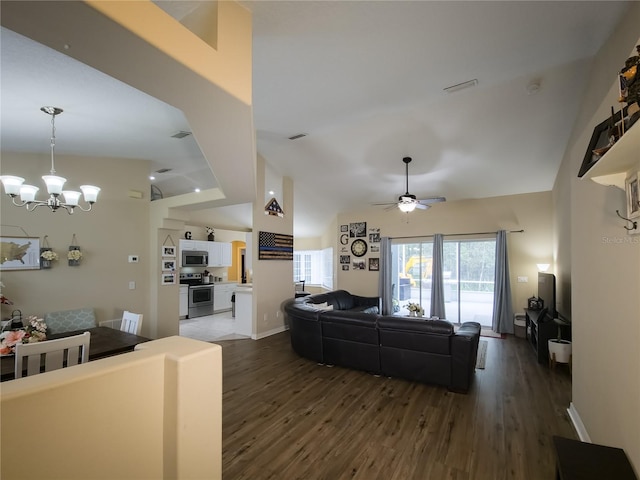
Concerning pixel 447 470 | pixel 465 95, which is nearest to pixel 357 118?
pixel 465 95

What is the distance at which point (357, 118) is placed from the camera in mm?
4160

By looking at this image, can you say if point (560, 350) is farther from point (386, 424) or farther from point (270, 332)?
point (270, 332)

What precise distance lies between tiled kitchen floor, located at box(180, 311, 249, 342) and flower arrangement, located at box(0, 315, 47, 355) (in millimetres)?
2844

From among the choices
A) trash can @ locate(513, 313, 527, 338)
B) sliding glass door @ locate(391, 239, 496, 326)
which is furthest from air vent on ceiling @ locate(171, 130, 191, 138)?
trash can @ locate(513, 313, 527, 338)

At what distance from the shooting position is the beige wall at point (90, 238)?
3.61 meters

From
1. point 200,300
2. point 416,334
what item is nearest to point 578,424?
point 416,334

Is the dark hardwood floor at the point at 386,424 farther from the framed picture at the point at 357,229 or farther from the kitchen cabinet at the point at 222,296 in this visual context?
the framed picture at the point at 357,229

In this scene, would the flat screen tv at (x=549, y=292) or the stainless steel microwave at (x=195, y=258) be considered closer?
the flat screen tv at (x=549, y=292)

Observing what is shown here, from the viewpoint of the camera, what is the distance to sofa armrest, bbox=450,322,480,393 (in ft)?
10.7

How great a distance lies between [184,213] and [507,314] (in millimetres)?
6502

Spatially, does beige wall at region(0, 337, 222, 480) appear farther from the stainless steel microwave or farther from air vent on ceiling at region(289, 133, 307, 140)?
the stainless steel microwave

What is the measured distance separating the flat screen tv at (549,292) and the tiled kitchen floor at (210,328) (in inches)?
213

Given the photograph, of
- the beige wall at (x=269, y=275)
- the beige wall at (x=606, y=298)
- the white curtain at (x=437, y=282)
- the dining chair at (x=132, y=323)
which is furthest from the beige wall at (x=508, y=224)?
the dining chair at (x=132, y=323)

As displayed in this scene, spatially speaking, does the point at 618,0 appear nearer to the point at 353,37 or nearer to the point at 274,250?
the point at 353,37
